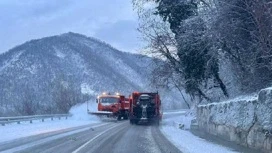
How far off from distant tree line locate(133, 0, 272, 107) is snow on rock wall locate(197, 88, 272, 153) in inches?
73.9

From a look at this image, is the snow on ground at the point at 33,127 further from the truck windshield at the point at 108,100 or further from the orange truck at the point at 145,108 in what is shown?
the orange truck at the point at 145,108

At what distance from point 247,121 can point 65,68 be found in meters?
A: 127

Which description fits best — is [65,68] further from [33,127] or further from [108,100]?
[33,127]

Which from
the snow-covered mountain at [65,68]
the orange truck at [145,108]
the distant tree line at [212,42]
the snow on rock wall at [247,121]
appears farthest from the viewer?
the snow-covered mountain at [65,68]

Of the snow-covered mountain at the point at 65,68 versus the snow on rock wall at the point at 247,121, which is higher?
the snow-covered mountain at the point at 65,68

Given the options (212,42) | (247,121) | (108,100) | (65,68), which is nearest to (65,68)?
(65,68)

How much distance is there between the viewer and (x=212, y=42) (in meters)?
25.8

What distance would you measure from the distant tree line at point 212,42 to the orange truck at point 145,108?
5.62 feet

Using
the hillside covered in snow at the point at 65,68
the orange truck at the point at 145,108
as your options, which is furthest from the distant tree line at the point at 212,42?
the hillside covered in snow at the point at 65,68

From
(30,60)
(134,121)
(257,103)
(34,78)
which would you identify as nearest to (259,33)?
(257,103)

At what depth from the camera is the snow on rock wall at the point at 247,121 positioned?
12.8 meters

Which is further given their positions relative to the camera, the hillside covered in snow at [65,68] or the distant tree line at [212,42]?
the hillside covered in snow at [65,68]

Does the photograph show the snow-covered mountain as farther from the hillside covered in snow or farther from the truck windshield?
the truck windshield

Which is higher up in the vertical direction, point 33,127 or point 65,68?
point 65,68
